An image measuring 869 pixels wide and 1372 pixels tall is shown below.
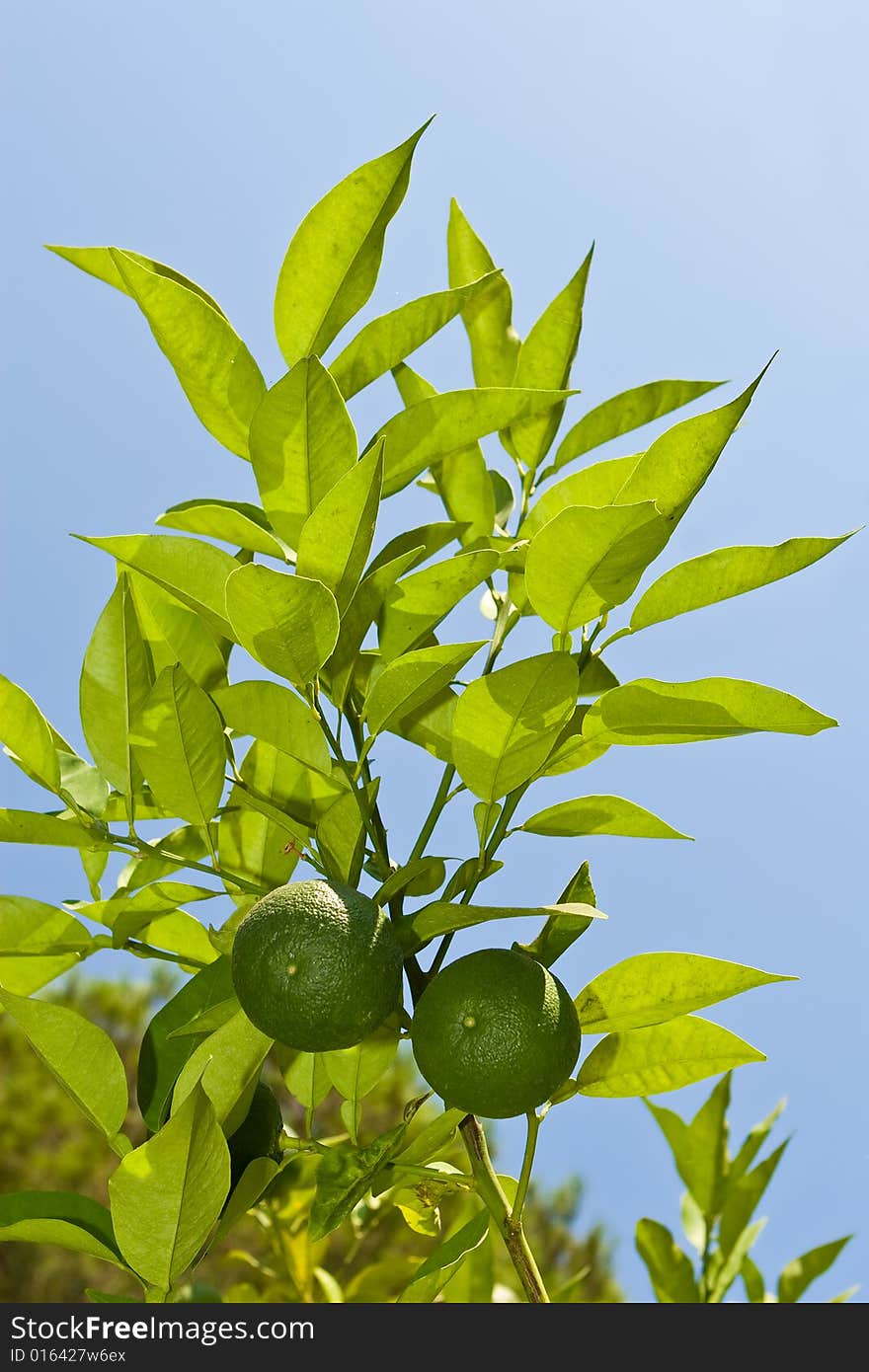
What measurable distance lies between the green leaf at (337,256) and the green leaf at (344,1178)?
49 centimetres

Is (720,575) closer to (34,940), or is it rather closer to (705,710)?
(705,710)

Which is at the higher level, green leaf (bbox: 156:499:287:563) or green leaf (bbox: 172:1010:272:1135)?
green leaf (bbox: 156:499:287:563)

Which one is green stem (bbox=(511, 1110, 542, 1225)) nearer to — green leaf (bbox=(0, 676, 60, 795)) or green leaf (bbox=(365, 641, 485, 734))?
green leaf (bbox=(365, 641, 485, 734))

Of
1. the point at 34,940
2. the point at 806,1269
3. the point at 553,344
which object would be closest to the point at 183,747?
the point at 34,940

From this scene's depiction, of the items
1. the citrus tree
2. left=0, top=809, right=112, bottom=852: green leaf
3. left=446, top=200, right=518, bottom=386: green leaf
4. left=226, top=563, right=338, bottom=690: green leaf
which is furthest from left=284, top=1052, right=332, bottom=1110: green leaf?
left=446, top=200, right=518, bottom=386: green leaf

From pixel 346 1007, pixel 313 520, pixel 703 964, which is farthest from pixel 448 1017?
pixel 313 520

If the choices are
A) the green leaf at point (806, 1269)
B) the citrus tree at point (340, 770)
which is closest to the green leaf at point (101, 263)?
the citrus tree at point (340, 770)

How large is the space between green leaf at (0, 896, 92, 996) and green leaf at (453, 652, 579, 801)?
307 millimetres

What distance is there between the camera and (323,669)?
648 millimetres

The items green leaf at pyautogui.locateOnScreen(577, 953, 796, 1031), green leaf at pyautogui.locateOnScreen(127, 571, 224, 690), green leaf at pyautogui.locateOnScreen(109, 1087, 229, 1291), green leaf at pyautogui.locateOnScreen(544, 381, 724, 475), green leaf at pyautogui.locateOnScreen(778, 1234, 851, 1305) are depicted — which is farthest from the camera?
green leaf at pyautogui.locateOnScreen(778, 1234, 851, 1305)

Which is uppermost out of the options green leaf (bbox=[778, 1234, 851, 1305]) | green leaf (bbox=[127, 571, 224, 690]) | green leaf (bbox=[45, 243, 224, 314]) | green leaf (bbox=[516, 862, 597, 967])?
green leaf (bbox=[45, 243, 224, 314])

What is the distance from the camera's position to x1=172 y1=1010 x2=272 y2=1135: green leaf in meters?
0.59
